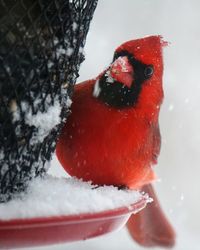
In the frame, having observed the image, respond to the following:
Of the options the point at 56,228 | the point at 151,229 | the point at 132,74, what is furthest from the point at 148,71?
the point at 151,229

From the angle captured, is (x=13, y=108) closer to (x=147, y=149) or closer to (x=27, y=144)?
(x=27, y=144)

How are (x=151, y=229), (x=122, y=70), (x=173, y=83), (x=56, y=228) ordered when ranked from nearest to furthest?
(x=56, y=228)
(x=122, y=70)
(x=151, y=229)
(x=173, y=83)

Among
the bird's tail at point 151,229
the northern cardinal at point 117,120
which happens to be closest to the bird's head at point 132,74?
the northern cardinal at point 117,120

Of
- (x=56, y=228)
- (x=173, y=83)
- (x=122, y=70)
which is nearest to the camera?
(x=56, y=228)

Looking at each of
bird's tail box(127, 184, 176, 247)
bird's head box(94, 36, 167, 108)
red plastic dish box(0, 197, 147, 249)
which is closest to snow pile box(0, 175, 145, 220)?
red plastic dish box(0, 197, 147, 249)

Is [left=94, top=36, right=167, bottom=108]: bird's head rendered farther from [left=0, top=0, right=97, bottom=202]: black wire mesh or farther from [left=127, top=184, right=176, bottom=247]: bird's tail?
[left=127, top=184, right=176, bottom=247]: bird's tail

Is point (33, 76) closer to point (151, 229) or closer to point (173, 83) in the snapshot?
point (151, 229)
